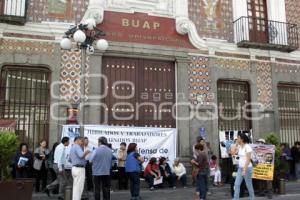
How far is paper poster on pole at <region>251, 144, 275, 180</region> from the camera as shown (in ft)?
36.4

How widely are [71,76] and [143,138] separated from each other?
3207 millimetres

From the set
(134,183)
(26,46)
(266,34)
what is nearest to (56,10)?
(26,46)

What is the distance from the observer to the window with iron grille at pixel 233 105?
15461 mm

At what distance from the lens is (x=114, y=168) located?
12766mm

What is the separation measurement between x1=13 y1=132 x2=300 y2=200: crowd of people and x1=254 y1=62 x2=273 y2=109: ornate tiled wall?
2.02m

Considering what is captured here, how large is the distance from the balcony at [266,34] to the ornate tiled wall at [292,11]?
18.8 inches

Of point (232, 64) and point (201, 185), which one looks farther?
point (232, 64)

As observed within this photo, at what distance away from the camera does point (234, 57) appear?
52.1 ft

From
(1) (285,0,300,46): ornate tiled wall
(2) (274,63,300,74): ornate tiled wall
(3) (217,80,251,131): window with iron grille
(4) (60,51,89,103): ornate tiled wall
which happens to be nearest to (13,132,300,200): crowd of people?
(3) (217,80,251,131): window with iron grille

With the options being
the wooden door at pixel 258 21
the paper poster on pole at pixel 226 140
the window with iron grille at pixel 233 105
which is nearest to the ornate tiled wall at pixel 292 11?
the wooden door at pixel 258 21

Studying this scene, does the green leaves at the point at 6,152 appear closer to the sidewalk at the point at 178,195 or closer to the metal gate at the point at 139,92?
the sidewalk at the point at 178,195

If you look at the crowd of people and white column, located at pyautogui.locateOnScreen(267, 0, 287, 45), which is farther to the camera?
white column, located at pyautogui.locateOnScreen(267, 0, 287, 45)

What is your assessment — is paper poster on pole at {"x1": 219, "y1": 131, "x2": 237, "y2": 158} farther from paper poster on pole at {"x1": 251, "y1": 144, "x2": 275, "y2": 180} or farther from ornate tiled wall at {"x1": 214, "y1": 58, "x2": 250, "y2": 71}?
paper poster on pole at {"x1": 251, "y1": 144, "x2": 275, "y2": 180}

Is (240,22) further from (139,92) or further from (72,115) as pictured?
(72,115)
